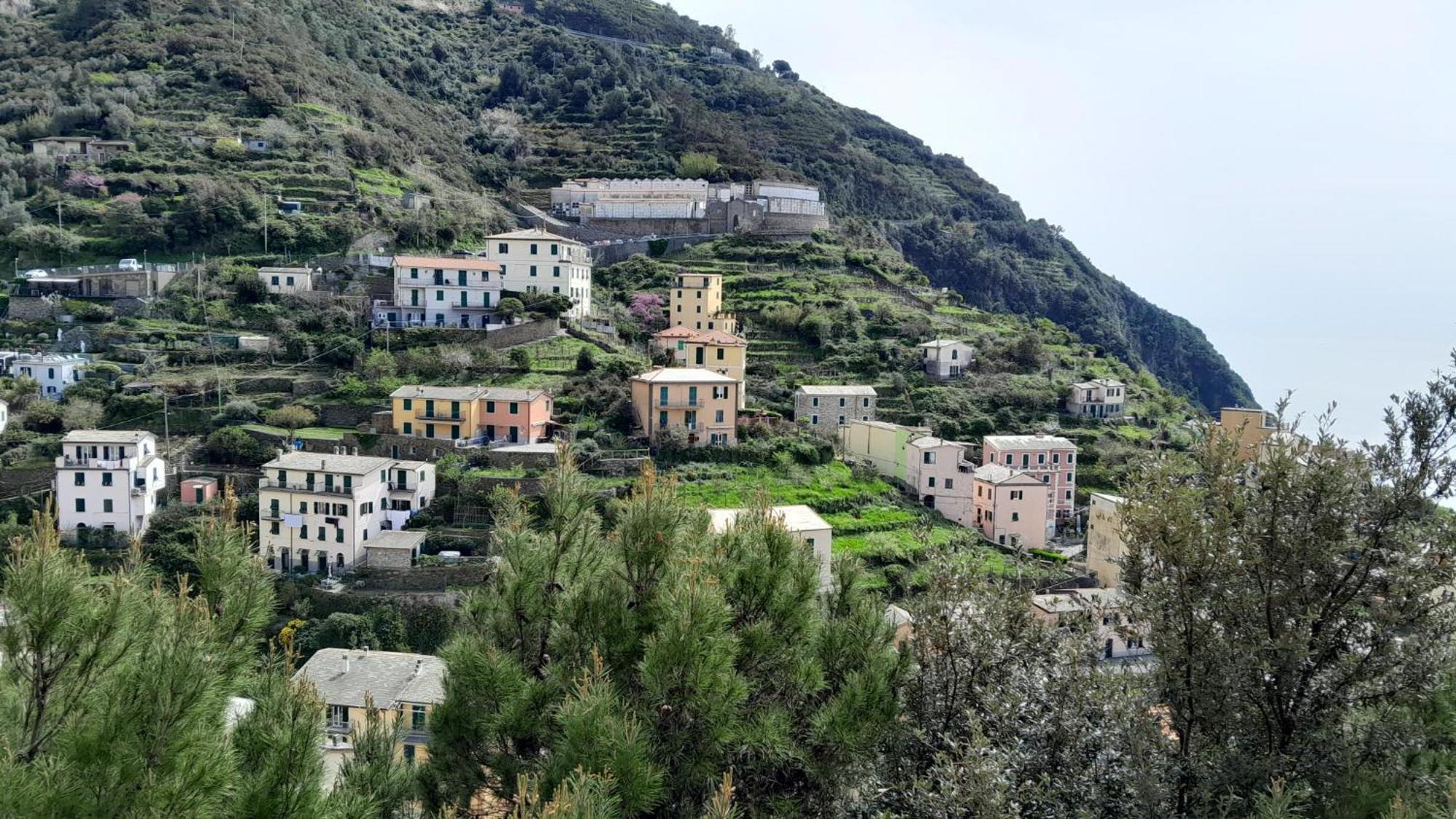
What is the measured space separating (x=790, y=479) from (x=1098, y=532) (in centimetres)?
858

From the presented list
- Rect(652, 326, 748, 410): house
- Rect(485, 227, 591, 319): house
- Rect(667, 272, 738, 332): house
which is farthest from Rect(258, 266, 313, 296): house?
Rect(652, 326, 748, 410): house

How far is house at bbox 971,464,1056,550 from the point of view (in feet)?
92.9

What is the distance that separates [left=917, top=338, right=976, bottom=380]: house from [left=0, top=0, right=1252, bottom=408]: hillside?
21.5 m

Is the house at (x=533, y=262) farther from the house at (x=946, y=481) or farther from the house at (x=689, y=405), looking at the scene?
the house at (x=946, y=481)

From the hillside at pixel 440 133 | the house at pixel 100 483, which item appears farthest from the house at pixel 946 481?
the hillside at pixel 440 133

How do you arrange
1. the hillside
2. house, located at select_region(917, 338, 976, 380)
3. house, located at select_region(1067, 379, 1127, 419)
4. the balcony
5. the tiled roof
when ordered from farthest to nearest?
the hillside, house, located at select_region(917, 338, 976, 380), house, located at select_region(1067, 379, 1127, 419), the balcony, the tiled roof

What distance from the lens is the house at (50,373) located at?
30.2 meters

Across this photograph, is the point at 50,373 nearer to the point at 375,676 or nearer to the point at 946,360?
the point at 375,676

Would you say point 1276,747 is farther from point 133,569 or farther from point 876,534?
point 876,534

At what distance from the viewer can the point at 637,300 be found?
4256 cm

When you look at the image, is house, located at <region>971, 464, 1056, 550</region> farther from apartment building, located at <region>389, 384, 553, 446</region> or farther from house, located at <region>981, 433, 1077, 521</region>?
apartment building, located at <region>389, 384, 553, 446</region>

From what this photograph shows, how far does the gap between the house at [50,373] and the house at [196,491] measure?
7592 millimetres

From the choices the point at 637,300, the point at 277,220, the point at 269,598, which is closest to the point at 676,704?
the point at 269,598

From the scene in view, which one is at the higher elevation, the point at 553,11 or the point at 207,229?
the point at 553,11
